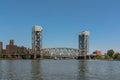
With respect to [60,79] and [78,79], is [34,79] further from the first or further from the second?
[78,79]

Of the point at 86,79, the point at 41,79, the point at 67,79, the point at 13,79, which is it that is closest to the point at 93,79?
the point at 86,79

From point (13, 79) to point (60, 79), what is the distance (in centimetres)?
972

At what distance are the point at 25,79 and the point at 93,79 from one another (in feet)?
48.0

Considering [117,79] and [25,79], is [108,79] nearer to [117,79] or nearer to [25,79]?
[117,79]

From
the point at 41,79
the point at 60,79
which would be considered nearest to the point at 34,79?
the point at 41,79

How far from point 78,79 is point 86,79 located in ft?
6.28

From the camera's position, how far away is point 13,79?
61938 millimetres

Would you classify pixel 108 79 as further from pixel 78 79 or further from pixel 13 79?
pixel 13 79

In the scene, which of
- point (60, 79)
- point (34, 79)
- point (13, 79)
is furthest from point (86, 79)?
point (13, 79)

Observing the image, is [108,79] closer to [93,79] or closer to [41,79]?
[93,79]

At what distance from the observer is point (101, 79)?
64625 mm

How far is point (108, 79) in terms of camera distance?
64.8 meters

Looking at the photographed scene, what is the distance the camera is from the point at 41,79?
62.5 metres

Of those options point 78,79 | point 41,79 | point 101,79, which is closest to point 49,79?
point 41,79
